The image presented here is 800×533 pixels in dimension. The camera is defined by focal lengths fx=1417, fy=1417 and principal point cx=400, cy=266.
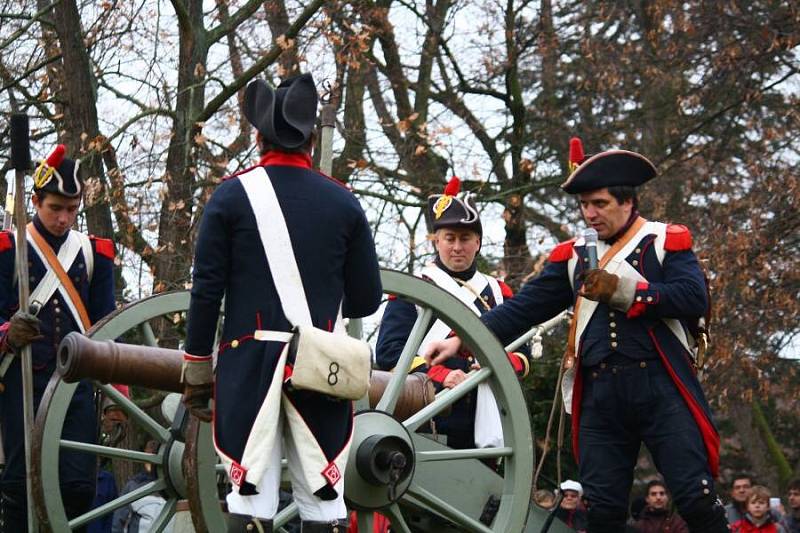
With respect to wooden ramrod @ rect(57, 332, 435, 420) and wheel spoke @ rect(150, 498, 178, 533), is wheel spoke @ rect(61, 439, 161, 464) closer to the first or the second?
wheel spoke @ rect(150, 498, 178, 533)

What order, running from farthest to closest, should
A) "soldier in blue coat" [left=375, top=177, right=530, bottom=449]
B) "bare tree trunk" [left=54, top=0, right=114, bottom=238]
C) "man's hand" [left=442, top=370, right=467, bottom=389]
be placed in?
"bare tree trunk" [left=54, top=0, right=114, bottom=238]
"soldier in blue coat" [left=375, top=177, right=530, bottom=449]
"man's hand" [left=442, top=370, right=467, bottom=389]

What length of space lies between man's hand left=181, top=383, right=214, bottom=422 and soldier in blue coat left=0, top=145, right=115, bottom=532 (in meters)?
1.32

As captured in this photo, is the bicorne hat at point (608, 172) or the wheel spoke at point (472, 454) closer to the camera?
the bicorne hat at point (608, 172)

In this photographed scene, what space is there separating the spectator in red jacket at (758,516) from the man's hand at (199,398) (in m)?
Result: 5.61

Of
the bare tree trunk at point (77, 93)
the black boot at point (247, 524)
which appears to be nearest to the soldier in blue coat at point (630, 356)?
the black boot at point (247, 524)

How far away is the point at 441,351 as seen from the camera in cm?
520

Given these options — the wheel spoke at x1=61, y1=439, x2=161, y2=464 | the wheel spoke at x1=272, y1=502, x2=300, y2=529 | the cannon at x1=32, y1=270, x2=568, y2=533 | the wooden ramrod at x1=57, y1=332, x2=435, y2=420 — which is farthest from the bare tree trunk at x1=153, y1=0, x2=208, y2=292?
the wheel spoke at x1=272, y1=502, x2=300, y2=529

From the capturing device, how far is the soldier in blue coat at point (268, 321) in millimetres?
4082

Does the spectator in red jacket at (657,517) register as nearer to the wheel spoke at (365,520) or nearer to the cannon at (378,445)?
the cannon at (378,445)

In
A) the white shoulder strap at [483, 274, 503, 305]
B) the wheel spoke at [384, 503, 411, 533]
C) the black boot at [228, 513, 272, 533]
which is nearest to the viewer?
the black boot at [228, 513, 272, 533]

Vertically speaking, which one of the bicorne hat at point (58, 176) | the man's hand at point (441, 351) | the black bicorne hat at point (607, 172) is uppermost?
the bicorne hat at point (58, 176)

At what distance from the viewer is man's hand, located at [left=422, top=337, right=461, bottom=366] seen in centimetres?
Answer: 519

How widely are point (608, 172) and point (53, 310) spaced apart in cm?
229

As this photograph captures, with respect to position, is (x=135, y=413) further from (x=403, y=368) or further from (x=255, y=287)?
(x=255, y=287)
